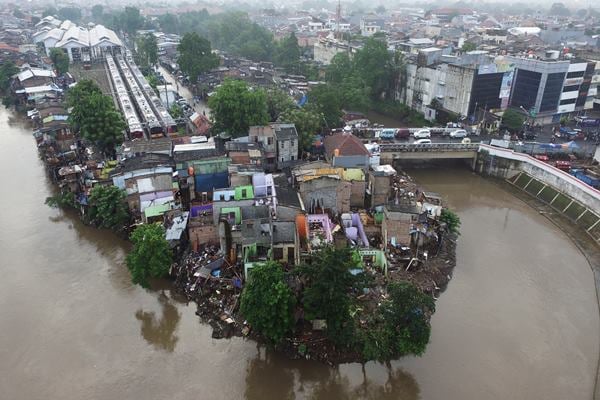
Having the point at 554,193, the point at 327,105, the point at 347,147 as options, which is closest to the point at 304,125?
the point at 347,147

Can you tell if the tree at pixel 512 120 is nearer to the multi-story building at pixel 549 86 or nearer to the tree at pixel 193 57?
the multi-story building at pixel 549 86

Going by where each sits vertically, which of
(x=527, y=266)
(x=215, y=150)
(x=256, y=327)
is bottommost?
(x=527, y=266)

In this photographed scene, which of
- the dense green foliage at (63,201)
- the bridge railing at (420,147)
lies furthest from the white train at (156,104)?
the bridge railing at (420,147)

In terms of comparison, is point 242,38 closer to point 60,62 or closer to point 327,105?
point 60,62

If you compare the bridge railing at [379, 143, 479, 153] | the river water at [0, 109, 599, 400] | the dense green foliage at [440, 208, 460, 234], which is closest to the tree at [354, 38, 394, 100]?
the bridge railing at [379, 143, 479, 153]

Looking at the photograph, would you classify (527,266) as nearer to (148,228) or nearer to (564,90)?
(148,228)

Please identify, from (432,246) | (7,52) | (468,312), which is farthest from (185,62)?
(468,312)
